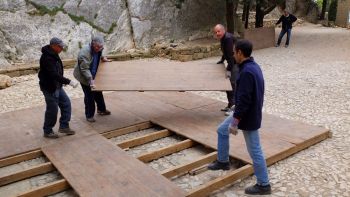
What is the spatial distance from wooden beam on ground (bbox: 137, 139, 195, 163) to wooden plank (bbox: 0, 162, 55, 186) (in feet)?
3.96

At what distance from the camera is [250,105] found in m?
3.65

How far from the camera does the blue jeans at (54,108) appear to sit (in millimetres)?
5230

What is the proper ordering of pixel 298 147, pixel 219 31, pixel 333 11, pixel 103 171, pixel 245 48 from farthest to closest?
1. pixel 333 11
2. pixel 219 31
3. pixel 298 147
4. pixel 103 171
5. pixel 245 48

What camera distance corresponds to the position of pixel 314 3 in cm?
2766

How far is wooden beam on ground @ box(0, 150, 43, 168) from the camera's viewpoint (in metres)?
4.81

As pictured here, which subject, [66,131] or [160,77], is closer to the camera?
[66,131]

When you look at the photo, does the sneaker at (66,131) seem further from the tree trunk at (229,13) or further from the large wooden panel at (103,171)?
the tree trunk at (229,13)

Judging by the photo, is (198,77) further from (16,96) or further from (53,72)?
(16,96)

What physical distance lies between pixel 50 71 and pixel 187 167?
2.38m

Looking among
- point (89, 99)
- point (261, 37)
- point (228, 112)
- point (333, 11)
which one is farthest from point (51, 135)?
point (333, 11)

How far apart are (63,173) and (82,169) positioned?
233mm

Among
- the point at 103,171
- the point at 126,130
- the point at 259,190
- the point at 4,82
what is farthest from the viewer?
the point at 4,82

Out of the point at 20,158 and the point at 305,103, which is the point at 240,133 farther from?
the point at 20,158

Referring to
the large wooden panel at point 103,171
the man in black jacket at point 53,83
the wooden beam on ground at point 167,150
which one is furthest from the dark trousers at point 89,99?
the wooden beam on ground at point 167,150
